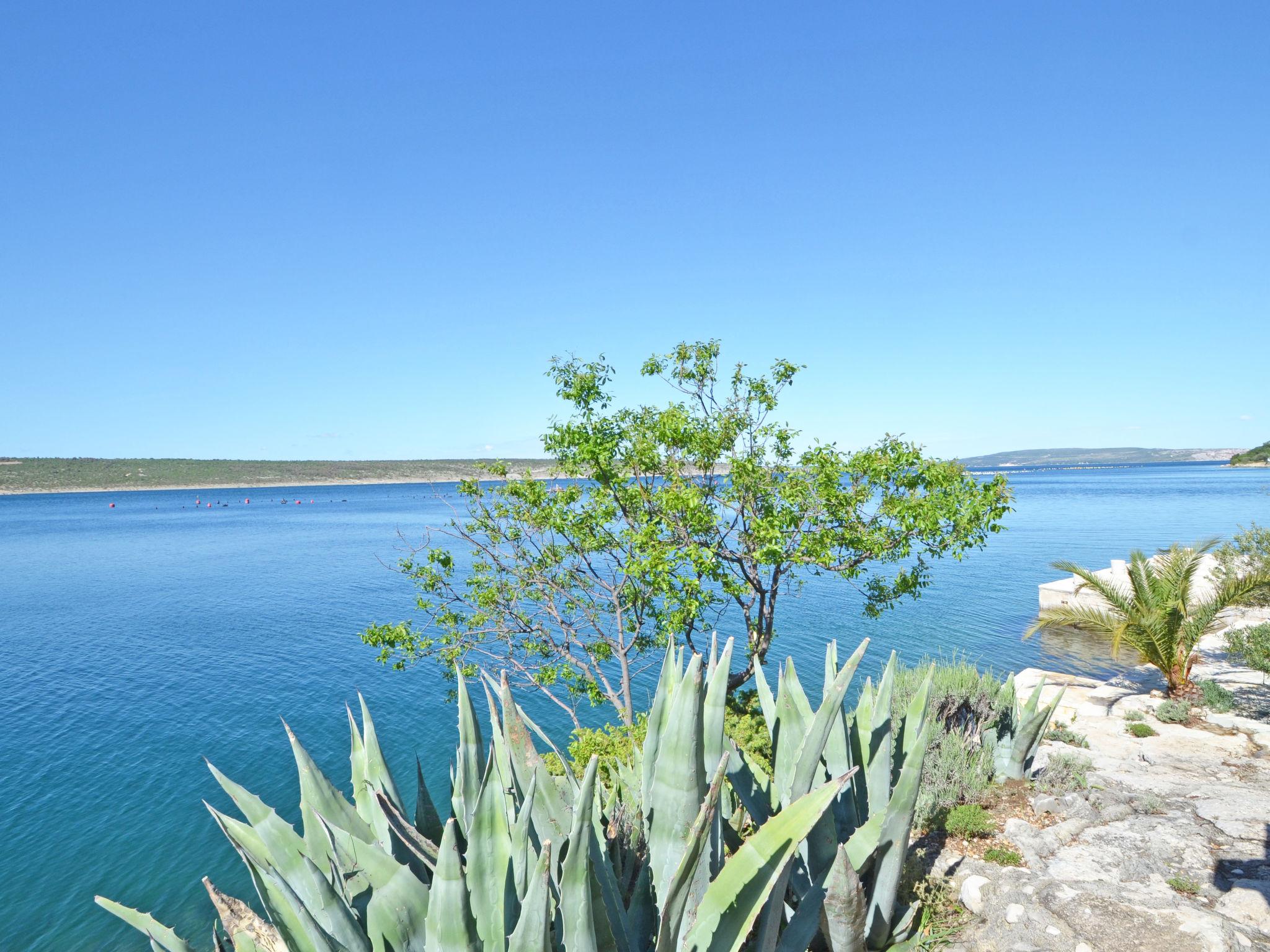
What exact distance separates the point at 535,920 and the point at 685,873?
1.89 ft

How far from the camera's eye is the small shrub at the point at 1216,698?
32.7 feet

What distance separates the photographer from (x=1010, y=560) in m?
34.9

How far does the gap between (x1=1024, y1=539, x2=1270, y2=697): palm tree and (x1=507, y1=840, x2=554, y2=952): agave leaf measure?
11.4 meters

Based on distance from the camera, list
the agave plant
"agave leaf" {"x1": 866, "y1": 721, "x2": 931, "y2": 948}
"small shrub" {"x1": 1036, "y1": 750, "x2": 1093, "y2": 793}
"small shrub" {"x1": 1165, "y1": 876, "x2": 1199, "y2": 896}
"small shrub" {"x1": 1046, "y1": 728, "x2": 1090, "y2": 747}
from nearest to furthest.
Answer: the agave plant → "agave leaf" {"x1": 866, "y1": 721, "x2": 931, "y2": 948} → "small shrub" {"x1": 1165, "y1": 876, "x2": 1199, "y2": 896} → "small shrub" {"x1": 1036, "y1": 750, "x2": 1093, "y2": 793} → "small shrub" {"x1": 1046, "y1": 728, "x2": 1090, "y2": 747}

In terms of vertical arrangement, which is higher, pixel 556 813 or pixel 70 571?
pixel 556 813

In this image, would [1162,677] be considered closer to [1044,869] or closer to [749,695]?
[749,695]

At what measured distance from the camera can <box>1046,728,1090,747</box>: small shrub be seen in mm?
8468

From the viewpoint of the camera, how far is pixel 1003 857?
18.1ft

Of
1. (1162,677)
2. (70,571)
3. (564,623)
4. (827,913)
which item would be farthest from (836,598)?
(70,571)

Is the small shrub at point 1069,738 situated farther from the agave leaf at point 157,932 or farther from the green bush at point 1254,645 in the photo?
the agave leaf at point 157,932

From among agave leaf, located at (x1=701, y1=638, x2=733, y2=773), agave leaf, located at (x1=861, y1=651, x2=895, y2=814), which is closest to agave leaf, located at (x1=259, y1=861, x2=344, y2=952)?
agave leaf, located at (x1=701, y1=638, x2=733, y2=773)

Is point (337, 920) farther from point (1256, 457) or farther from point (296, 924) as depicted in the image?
point (1256, 457)

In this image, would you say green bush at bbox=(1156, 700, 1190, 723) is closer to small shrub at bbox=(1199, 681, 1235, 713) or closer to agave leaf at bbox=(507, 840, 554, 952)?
small shrub at bbox=(1199, 681, 1235, 713)

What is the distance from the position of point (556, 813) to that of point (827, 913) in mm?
1572
